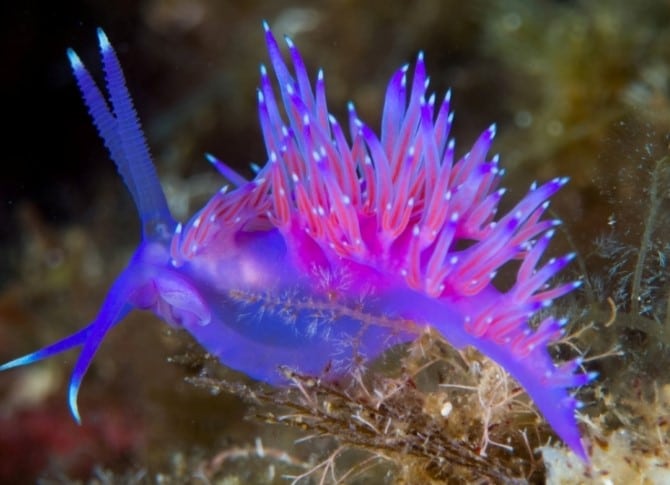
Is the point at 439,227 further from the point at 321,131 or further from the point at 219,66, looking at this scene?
the point at 219,66

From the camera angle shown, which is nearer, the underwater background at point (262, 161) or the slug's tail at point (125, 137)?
the underwater background at point (262, 161)

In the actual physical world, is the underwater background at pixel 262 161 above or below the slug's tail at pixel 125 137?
below

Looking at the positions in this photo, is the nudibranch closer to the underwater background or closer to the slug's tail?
the slug's tail

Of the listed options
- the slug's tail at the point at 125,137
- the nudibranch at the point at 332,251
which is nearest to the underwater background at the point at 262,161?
the nudibranch at the point at 332,251

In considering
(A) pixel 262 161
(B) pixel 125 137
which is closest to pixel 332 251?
(B) pixel 125 137

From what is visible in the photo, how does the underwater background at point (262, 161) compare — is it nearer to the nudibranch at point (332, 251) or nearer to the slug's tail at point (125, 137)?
the nudibranch at point (332, 251)

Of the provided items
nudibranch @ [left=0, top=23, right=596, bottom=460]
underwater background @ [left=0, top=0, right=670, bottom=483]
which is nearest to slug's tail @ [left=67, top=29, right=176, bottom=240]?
nudibranch @ [left=0, top=23, right=596, bottom=460]

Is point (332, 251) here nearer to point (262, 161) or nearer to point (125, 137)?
point (125, 137)
